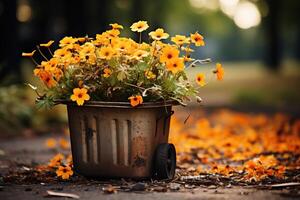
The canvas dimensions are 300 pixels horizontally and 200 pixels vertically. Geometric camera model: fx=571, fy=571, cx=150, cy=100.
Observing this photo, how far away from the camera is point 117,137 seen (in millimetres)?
4844

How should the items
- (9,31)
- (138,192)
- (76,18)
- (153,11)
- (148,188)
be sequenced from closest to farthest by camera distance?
(138,192), (148,188), (9,31), (76,18), (153,11)

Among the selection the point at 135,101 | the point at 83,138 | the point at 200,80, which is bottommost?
the point at 83,138

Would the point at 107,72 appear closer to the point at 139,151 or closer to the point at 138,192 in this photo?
the point at 139,151

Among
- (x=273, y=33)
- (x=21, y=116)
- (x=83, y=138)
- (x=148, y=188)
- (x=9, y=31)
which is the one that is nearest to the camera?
(x=148, y=188)

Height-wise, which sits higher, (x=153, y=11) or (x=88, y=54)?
(x=153, y=11)

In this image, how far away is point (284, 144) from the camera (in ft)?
25.9

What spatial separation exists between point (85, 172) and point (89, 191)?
0.47 meters

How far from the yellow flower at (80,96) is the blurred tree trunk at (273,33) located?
27286 millimetres

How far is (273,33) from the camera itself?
32188 millimetres

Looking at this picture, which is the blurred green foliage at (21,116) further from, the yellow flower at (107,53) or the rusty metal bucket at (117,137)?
the yellow flower at (107,53)

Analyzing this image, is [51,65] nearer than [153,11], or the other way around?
[51,65]

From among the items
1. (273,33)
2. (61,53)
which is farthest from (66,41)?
(273,33)

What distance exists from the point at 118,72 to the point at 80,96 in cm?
39

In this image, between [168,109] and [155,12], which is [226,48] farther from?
[168,109]
